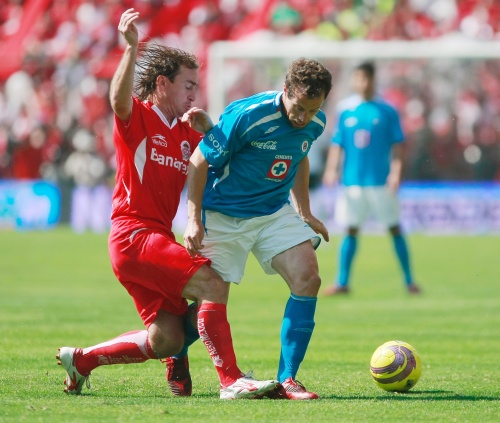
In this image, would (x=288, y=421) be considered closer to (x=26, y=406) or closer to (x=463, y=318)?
(x=26, y=406)

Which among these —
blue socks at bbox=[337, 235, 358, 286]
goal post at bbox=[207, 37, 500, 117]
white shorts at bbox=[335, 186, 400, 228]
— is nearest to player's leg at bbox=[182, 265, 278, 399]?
blue socks at bbox=[337, 235, 358, 286]

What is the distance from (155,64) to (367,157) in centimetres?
737

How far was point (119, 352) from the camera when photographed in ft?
22.0

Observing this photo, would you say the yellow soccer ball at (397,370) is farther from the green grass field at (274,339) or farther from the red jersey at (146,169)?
the red jersey at (146,169)

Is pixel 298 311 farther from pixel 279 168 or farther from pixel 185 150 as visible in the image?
pixel 185 150

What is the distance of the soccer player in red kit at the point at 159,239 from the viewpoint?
6406 millimetres

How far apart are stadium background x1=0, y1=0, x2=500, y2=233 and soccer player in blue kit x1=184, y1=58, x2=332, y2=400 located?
48.3 ft

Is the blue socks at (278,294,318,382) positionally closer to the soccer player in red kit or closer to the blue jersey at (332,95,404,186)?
the soccer player in red kit

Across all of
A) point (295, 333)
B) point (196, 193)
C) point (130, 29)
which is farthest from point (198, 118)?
point (295, 333)

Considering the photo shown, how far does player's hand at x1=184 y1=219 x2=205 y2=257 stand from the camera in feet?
20.8

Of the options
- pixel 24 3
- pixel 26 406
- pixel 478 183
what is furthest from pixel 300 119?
pixel 24 3

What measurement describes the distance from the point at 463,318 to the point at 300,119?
17.9 ft

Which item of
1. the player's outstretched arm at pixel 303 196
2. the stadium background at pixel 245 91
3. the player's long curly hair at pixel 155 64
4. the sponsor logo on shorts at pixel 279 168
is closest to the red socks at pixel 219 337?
the sponsor logo on shorts at pixel 279 168

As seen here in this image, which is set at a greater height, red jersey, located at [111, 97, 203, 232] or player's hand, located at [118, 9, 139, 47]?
player's hand, located at [118, 9, 139, 47]
